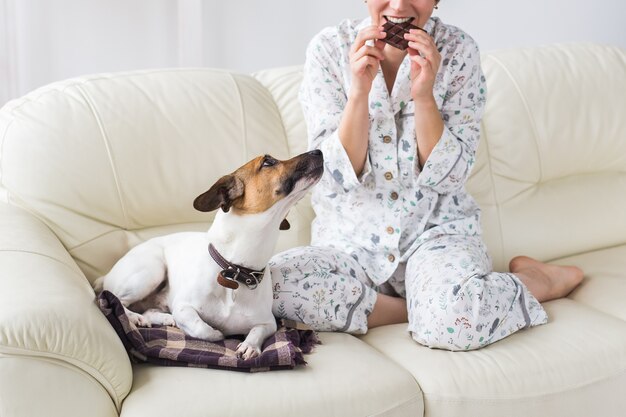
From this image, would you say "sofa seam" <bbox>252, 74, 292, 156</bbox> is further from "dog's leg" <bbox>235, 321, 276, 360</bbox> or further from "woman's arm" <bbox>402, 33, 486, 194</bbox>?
"dog's leg" <bbox>235, 321, 276, 360</bbox>

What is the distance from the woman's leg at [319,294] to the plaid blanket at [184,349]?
0.18 meters

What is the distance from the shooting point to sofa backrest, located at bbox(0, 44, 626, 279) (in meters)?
2.21

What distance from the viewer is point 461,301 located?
196 centimetres

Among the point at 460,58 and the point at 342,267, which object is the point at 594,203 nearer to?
the point at 460,58

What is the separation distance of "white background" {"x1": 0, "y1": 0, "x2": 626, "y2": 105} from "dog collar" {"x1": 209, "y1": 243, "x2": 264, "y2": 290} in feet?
3.97

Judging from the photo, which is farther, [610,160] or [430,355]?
[610,160]

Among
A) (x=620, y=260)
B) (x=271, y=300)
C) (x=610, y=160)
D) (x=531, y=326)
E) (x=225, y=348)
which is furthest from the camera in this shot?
(x=610, y=160)

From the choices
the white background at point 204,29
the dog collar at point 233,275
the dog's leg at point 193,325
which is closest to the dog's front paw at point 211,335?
the dog's leg at point 193,325

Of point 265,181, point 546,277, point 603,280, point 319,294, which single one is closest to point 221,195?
point 265,181

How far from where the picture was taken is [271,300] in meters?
1.94

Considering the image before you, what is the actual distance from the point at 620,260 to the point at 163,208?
1.39m

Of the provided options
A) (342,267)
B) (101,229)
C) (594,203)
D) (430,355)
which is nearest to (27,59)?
(101,229)

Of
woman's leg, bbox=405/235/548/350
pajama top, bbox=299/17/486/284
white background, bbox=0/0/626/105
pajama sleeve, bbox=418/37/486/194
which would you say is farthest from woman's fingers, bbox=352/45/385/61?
white background, bbox=0/0/626/105

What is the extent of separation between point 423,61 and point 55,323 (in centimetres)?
104
